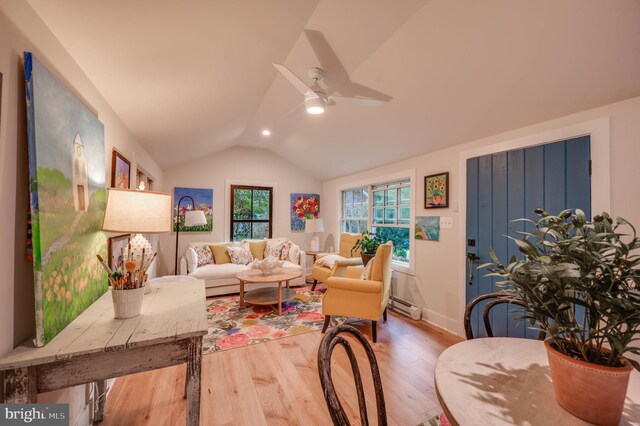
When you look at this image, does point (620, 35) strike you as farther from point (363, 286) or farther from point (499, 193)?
point (363, 286)

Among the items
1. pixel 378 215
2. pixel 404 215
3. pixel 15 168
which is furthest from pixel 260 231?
pixel 15 168

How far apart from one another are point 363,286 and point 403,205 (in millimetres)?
1725

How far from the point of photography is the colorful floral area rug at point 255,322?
2.75 meters

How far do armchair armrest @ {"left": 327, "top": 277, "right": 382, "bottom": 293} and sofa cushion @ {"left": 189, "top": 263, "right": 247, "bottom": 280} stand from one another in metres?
2.17

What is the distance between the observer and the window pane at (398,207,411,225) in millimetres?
3890

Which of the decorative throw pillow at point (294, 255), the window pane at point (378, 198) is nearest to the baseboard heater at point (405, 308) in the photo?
the window pane at point (378, 198)

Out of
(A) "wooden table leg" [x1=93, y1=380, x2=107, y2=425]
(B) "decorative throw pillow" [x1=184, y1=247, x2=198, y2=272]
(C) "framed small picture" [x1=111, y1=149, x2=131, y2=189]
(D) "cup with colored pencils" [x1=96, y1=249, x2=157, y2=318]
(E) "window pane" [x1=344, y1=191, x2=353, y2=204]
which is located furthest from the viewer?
(E) "window pane" [x1=344, y1=191, x2=353, y2=204]

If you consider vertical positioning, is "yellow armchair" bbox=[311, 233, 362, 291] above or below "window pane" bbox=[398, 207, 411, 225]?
below

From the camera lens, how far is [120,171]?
7.00 ft

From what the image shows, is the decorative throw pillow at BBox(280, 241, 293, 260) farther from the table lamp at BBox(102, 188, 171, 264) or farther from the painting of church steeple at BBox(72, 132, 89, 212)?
the painting of church steeple at BBox(72, 132, 89, 212)

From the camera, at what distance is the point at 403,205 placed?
3.97 metres

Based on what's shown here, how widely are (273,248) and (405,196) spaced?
2.65 meters

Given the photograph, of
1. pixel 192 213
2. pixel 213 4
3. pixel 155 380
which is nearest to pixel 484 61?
pixel 213 4

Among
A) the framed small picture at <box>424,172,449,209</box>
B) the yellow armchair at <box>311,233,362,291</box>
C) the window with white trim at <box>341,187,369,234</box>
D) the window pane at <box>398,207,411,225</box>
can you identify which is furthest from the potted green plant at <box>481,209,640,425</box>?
the window with white trim at <box>341,187,369,234</box>
